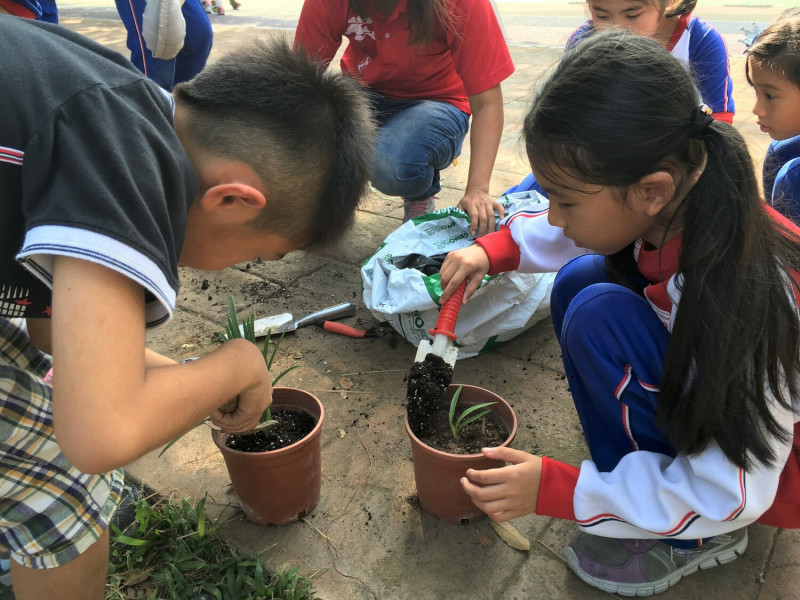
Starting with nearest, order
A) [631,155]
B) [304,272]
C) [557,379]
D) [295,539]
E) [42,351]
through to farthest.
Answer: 1. [631,155]
2. [42,351]
3. [295,539]
4. [557,379]
5. [304,272]

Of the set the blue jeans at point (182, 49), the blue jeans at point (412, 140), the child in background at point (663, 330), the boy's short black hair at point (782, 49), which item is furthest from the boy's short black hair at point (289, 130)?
the blue jeans at point (182, 49)

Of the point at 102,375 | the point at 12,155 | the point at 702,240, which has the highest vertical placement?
the point at 12,155

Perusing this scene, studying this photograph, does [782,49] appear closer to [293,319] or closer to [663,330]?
[663,330]

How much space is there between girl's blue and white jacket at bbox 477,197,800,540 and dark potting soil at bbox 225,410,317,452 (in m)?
0.63

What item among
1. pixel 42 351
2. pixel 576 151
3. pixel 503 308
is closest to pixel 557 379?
pixel 503 308

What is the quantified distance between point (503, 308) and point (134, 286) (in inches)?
57.2

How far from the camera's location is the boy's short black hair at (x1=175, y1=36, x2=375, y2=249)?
3.77 feet

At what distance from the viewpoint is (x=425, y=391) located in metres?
1.61

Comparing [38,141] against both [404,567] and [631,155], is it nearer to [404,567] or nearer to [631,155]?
[631,155]

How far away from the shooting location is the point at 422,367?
1646 millimetres

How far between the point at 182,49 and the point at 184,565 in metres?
2.54

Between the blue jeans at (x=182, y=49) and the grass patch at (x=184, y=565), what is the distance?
213 cm

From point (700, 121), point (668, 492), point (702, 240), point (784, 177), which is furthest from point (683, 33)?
point (668, 492)

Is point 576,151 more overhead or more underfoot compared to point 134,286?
more overhead
